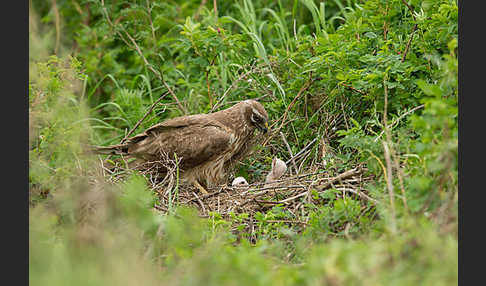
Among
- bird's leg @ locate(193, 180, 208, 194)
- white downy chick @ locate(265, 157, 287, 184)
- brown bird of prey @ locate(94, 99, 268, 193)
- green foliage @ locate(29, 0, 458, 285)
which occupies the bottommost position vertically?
bird's leg @ locate(193, 180, 208, 194)

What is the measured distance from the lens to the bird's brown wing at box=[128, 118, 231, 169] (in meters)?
5.58

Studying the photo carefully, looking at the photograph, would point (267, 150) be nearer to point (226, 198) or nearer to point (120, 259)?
point (226, 198)

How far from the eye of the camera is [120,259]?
2.68 meters

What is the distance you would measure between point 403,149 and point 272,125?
2.22 meters

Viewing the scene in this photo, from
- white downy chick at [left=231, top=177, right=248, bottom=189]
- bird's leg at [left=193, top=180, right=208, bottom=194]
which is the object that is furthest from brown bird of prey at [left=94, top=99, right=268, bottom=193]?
white downy chick at [left=231, top=177, right=248, bottom=189]

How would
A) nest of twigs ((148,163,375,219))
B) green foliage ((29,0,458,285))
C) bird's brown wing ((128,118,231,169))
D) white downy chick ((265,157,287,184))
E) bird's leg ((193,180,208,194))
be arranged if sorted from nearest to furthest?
green foliage ((29,0,458,285)) → nest of twigs ((148,163,375,219)) → white downy chick ((265,157,287,184)) → bird's brown wing ((128,118,231,169)) → bird's leg ((193,180,208,194))

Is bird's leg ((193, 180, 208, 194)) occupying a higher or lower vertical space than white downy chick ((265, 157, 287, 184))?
lower

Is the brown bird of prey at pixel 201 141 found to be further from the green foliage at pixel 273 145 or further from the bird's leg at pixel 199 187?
the green foliage at pixel 273 145

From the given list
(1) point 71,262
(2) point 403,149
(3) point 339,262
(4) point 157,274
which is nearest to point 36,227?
(1) point 71,262

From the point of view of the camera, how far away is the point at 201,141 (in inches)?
219

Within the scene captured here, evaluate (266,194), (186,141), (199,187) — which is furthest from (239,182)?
(186,141)

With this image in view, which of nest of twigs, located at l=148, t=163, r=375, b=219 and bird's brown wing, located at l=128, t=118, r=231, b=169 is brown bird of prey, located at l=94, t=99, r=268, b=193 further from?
nest of twigs, located at l=148, t=163, r=375, b=219

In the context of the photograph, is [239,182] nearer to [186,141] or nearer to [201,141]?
[201,141]

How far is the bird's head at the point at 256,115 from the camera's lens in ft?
18.7
